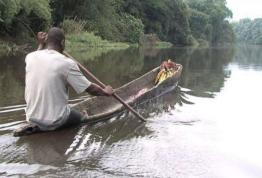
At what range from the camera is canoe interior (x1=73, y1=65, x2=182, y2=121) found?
7.41m

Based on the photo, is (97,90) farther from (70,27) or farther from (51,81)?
(70,27)

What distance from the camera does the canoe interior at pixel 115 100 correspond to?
741 centimetres

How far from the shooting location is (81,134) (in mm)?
6367

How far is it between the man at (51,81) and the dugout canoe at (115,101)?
300 mm

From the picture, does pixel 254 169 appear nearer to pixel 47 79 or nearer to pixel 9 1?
pixel 47 79

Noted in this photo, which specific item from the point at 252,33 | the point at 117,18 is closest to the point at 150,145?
the point at 117,18

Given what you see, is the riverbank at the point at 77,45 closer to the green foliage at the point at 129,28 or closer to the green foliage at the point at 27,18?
the green foliage at the point at 27,18

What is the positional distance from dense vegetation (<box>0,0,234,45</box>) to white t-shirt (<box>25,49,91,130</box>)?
1747 centimetres

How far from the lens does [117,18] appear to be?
160 ft

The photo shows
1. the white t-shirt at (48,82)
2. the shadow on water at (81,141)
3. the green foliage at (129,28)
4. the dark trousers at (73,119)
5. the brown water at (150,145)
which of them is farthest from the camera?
the green foliage at (129,28)

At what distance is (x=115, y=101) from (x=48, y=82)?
2998 millimetres

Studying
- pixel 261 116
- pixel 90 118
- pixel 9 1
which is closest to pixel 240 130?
pixel 261 116

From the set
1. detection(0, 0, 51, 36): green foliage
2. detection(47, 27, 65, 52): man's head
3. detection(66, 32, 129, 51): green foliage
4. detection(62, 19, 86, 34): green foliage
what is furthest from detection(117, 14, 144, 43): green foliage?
detection(47, 27, 65, 52): man's head

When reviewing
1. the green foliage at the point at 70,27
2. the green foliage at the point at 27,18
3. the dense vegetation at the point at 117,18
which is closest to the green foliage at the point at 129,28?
the dense vegetation at the point at 117,18
